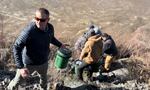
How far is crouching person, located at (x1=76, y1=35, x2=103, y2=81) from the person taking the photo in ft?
24.0

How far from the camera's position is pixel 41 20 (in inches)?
211

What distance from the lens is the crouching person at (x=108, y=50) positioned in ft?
27.0

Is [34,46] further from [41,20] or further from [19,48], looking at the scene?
[41,20]

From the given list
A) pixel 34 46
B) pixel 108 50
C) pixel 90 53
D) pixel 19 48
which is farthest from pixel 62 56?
pixel 108 50

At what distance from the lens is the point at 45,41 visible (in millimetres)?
5758

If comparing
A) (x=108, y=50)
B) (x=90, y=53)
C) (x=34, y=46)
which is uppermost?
(x=34, y=46)

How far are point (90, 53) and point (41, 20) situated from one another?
7.23 feet

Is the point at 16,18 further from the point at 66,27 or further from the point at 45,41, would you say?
the point at 45,41

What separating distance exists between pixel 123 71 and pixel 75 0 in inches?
507

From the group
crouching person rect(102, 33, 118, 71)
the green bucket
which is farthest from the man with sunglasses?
crouching person rect(102, 33, 118, 71)

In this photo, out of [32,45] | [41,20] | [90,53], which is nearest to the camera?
[41,20]

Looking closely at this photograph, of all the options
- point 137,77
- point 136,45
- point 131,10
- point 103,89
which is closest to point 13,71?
point 103,89

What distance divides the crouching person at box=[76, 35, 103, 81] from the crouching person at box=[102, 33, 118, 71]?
0.78 meters

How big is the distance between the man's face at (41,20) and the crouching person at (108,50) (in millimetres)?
2951
